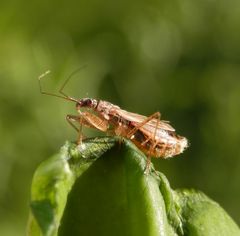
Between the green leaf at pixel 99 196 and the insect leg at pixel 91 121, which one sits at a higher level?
the insect leg at pixel 91 121

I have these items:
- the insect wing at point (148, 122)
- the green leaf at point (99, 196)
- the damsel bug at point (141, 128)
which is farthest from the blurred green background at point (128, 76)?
the green leaf at point (99, 196)

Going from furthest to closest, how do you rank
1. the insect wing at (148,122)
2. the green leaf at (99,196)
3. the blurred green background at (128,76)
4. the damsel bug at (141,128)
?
the blurred green background at (128,76)
the insect wing at (148,122)
the damsel bug at (141,128)
the green leaf at (99,196)

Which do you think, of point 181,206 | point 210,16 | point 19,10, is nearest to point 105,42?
point 19,10

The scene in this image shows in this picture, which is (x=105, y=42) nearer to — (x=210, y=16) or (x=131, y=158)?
(x=210, y=16)

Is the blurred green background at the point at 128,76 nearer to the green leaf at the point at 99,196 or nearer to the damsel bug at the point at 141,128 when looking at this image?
the damsel bug at the point at 141,128

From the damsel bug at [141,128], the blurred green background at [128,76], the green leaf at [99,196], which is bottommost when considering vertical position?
the green leaf at [99,196]
